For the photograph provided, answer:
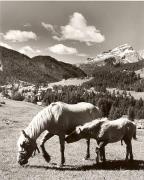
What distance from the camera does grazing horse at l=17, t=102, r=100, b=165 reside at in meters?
17.4

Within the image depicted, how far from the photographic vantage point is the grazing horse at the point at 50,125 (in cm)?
1738

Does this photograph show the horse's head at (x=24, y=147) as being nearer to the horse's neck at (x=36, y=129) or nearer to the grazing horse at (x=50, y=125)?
the grazing horse at (x=50, y=125)

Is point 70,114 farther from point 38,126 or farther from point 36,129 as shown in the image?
point 36,129

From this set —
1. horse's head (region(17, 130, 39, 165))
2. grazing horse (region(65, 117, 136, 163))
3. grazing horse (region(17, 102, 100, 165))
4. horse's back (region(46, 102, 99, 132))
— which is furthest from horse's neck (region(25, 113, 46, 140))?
grazing horse (region(65, 117, 136, 163))

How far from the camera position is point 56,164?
18406mm

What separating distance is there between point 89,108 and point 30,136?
188 inches

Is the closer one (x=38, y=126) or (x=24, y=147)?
(x=24, y=147)

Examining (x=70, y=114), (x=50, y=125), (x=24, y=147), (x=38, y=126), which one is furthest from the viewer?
(x=70, y=114)

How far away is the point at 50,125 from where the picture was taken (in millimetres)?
17828

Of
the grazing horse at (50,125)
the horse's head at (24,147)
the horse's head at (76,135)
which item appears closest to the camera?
the horse's head at (24,147)

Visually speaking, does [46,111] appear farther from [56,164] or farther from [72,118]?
[56,164]

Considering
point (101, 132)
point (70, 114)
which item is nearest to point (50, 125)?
point (70, 114)

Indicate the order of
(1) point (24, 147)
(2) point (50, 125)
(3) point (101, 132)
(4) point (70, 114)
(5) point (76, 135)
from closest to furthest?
1. (1) point (24, 147)
2. (2) point (50, 125)
3. (5) point (76, 135)
4. (3) point (101, 132)
5. (4) point (70, 114)

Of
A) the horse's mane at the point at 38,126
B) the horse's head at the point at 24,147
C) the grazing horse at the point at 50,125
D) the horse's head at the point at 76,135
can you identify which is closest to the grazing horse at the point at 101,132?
the horse's head at the point at 76,135
